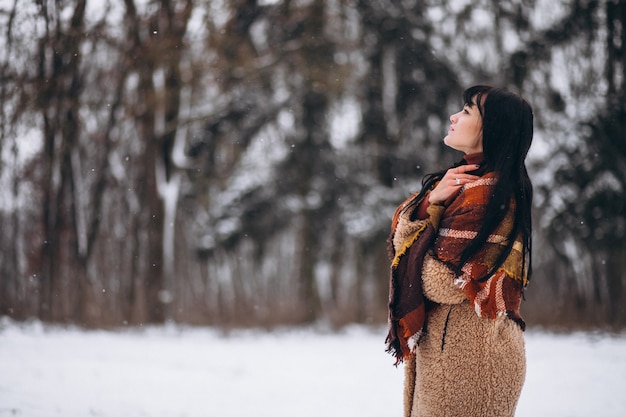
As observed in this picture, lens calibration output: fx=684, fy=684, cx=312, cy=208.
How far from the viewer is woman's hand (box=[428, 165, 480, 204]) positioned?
220 centimetres

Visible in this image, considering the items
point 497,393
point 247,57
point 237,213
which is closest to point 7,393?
point 497,393

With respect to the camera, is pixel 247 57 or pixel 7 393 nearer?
pixel 7 393

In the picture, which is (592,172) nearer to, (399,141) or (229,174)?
(399,141)

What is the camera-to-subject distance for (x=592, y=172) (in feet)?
35.4

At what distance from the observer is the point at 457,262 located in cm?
214

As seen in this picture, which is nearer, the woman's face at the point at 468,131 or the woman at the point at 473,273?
the woman at the point at 473,273

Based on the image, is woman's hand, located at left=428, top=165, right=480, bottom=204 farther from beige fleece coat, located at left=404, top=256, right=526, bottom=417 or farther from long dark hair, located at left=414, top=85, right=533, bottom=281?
beige fleece coat, located at left=404, top=256, right=526, bottom=417

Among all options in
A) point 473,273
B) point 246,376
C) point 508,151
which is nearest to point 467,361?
point 473,273

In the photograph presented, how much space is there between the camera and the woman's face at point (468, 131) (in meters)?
2.28

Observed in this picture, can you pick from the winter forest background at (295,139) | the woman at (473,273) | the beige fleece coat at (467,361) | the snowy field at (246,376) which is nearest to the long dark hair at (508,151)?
the woman at (473,273)

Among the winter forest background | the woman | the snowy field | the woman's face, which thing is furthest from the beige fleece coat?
the winter forest background

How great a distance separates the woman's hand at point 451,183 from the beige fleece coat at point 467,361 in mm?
201

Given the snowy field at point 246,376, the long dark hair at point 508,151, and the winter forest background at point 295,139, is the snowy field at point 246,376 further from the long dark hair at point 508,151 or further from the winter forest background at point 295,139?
the long dark hair at point 508,151

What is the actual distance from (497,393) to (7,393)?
15.4 ft
